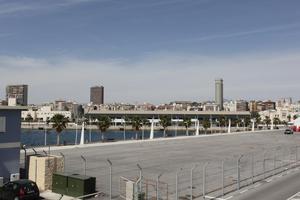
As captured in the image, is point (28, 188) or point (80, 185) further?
point (80, 185)

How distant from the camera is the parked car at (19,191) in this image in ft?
85.8

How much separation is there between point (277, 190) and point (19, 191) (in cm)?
1805

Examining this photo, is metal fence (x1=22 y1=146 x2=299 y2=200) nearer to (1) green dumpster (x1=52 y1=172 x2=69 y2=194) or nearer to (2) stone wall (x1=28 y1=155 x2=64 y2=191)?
(1) green dumpster (x1=52 y1=172 x2=69 y2=194)

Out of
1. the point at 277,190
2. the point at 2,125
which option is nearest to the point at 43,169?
the point at 2,125

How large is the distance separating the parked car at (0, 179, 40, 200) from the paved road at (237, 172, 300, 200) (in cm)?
1322

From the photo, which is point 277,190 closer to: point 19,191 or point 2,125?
point 19,191

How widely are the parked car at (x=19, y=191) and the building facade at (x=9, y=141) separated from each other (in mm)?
3938

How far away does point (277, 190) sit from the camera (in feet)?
106

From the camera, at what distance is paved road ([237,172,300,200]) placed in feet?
96.9

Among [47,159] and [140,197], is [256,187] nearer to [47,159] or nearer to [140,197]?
[140,197]

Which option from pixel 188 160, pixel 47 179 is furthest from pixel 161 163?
pixel 47 179

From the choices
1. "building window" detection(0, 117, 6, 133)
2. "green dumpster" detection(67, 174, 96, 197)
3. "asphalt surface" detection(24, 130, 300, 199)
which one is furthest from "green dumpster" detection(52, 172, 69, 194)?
"building window" detection(0, 117, 6, 133)

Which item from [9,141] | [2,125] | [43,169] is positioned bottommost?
[43,169]

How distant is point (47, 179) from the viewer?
102ft
